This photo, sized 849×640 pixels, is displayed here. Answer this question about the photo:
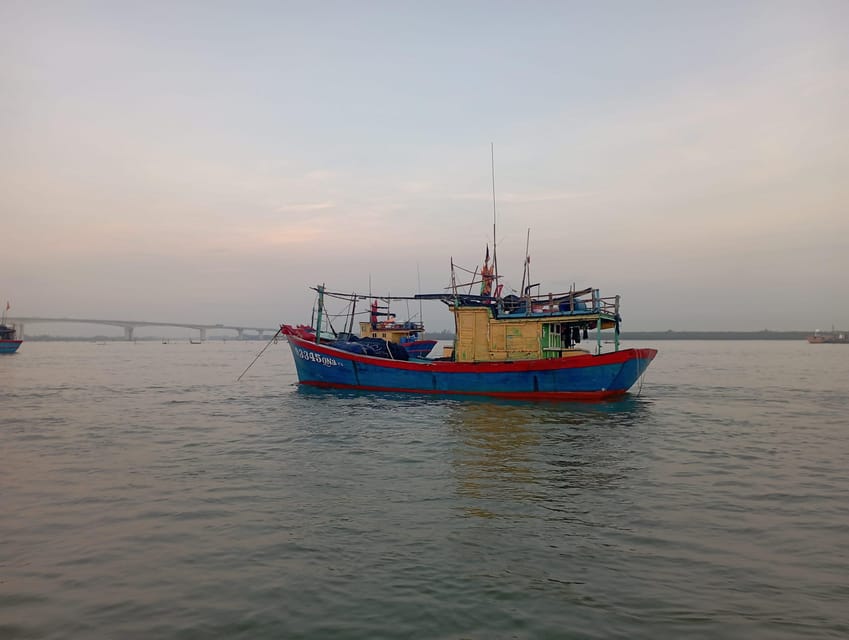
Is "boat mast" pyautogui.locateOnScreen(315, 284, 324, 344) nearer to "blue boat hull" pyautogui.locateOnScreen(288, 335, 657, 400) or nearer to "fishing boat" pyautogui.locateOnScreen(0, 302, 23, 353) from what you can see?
"blue boat hull" pyautogui.locateOnScreen(288, 335, 657, 400)

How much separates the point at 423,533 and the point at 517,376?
16.2m

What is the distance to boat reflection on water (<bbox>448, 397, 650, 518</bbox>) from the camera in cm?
934

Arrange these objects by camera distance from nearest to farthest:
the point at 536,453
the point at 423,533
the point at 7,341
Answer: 1. the point at 423,533
2. the point at 536,453
3. the point at 7,341

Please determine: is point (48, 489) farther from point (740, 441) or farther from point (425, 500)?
point (740, 441)

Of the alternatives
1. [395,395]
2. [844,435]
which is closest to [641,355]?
[844,435]

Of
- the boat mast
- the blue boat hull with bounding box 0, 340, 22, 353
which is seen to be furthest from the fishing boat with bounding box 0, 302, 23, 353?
the boat mast

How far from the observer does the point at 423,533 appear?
744cm

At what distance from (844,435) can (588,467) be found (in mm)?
10873

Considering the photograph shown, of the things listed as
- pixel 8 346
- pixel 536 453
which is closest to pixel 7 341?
pixel 8 346

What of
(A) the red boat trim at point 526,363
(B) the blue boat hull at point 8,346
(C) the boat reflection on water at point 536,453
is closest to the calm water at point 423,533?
(C) the boat reflection on water at point 536,453

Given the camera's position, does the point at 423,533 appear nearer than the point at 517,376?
Yes

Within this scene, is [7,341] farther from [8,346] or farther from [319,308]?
[319,308]

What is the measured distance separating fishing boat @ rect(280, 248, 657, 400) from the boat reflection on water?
52.7 inches

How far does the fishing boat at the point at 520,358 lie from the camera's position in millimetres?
22625
